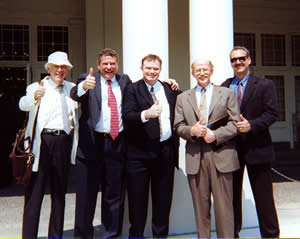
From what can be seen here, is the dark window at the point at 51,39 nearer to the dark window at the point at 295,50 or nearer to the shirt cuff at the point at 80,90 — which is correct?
the dark window at the point at 295,50

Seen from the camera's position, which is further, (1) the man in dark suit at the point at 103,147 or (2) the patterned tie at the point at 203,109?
(1) the man in dark suit at the point at 103,147

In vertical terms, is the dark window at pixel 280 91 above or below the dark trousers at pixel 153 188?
above

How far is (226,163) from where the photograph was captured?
3428mm

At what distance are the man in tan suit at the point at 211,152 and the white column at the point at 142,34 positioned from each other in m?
0.88

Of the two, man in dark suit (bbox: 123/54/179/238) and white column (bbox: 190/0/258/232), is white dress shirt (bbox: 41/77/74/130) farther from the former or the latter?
white column (bbox: 190/0/258/232)

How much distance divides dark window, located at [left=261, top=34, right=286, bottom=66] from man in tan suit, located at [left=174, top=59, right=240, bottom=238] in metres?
11.7

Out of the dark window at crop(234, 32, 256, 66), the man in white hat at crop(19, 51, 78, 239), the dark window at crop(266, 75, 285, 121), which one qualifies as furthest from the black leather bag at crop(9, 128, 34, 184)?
the dark window at crop(266, 75, 285, 121)

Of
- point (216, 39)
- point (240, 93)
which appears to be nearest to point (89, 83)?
point (240, 93)

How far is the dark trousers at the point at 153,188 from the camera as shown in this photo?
12.3 feet

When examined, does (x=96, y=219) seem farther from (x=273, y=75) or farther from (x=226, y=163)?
(x=273, y=75)

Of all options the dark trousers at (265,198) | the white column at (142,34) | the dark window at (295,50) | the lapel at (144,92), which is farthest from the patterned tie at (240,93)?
the dark window at (295,50)

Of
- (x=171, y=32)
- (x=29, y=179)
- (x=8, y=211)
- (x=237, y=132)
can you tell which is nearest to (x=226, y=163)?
(x=237, y=132)

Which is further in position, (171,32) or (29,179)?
(171,32)

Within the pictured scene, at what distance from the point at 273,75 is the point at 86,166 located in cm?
1232
